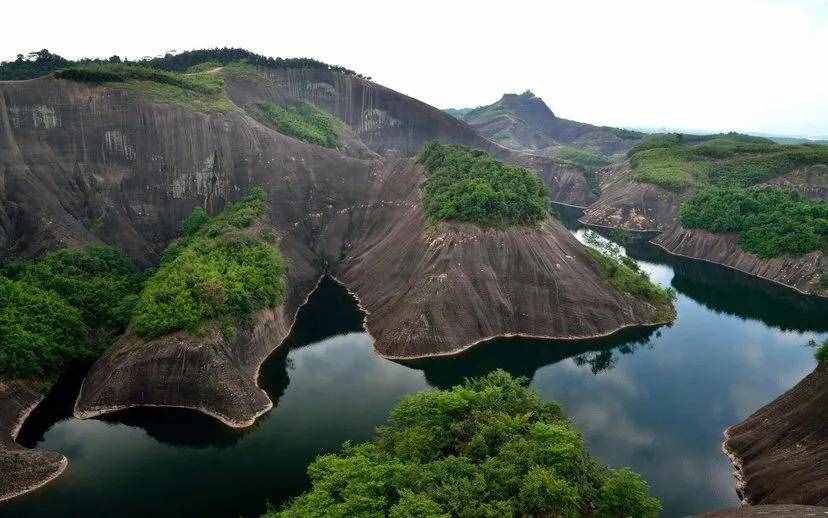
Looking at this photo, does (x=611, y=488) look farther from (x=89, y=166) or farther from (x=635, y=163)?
(x=635, y=163)

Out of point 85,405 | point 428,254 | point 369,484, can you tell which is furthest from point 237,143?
point 369,484

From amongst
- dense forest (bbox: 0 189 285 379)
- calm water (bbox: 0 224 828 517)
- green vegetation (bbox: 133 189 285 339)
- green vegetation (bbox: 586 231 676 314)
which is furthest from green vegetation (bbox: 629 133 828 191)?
dense forest (bbox: 0 189 285 379)

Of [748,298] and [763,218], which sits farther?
[763,218]

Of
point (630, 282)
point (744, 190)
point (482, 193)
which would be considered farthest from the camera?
point (744, 190)

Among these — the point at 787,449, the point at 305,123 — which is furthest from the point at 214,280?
the point at 305,123

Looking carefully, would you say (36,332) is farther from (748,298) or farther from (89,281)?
(748,298)

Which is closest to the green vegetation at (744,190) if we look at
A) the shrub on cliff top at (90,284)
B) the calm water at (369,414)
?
the calm water at (369,414)

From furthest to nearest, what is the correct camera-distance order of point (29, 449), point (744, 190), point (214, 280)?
1. point (744, 190)
2. point (214, 280)
3. point (29, 449)
